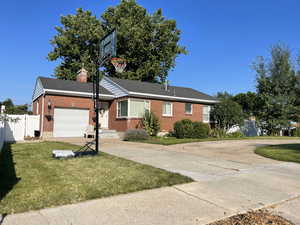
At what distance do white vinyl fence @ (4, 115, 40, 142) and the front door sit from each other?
189 inches

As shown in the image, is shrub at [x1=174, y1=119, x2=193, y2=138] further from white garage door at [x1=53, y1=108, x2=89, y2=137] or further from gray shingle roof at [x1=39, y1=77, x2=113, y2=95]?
white garage door at [x1=53, y1=108, x2=89, y2=137]

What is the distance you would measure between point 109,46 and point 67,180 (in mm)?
5230

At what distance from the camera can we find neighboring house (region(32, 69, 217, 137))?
15741 mm

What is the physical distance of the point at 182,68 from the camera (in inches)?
1357

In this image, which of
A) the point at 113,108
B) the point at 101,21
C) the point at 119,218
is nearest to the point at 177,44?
the point at 101,21

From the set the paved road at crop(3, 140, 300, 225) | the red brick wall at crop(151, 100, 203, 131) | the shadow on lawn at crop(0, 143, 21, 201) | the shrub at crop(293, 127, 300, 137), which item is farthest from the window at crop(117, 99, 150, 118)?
the shrub at crop(293, 127, 300, 137)

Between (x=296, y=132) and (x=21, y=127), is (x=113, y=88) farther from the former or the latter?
(x=296, y=132)

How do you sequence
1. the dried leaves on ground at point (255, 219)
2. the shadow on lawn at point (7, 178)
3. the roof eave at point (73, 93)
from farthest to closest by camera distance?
the roof eave at point (73, 93) < the shadow on lawn at point (7, 178) < the dried leaves on ground at point (255, 219)

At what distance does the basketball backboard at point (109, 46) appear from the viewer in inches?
314

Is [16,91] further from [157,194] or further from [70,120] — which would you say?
[157,194]

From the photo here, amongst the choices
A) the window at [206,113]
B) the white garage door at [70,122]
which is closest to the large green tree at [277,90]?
the window at [206,113]

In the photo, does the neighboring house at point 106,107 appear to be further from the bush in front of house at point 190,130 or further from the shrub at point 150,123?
the bush in front of house at point 190,130

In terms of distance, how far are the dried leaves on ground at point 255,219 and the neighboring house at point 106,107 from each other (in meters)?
12.5

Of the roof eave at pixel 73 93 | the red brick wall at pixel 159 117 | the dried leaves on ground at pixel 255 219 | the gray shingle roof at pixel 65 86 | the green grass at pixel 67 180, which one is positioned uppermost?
the gray shingle roof at pixel 65 86
